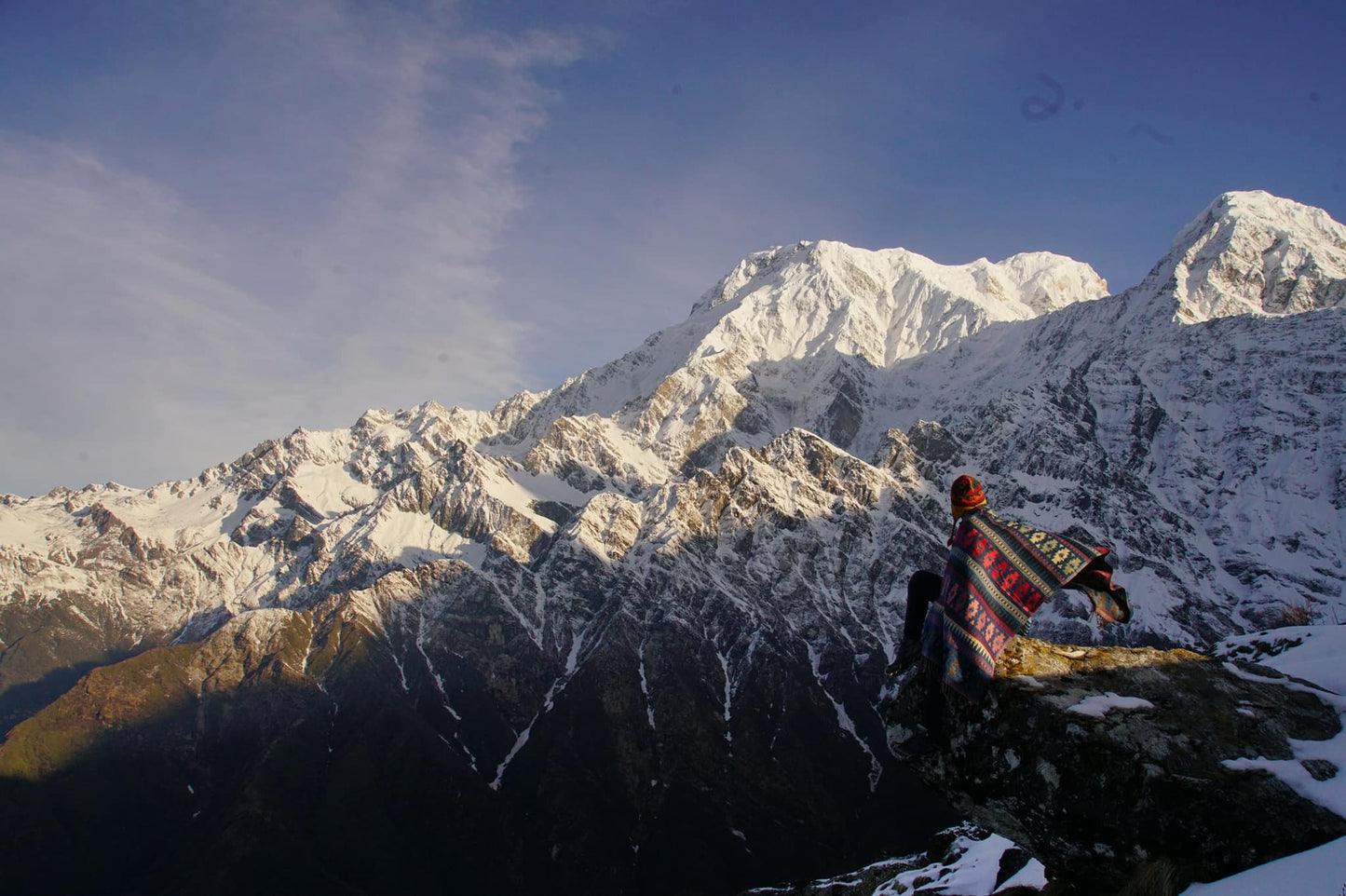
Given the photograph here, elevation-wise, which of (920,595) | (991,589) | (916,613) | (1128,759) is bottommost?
(1128,759)

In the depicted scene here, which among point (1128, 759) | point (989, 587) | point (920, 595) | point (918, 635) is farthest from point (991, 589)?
point (1128, 759)

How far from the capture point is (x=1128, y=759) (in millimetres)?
13250

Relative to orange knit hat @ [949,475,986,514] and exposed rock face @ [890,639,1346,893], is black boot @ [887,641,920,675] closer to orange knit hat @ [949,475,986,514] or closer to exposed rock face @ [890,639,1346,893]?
exposed rock face @ [890,639,1346,893]

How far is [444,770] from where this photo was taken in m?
186

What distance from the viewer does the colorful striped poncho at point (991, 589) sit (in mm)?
13914

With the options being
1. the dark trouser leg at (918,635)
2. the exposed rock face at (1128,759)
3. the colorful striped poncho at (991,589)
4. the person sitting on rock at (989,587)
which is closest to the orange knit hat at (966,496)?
the person sitting on rock at (989,587)

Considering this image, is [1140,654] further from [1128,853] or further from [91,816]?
[91,816]

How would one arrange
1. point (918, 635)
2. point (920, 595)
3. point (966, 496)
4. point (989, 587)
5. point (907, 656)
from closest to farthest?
point (989, 587) < point (966, 496) < point (920, 595) < point (907, 656) < point (918, 635)

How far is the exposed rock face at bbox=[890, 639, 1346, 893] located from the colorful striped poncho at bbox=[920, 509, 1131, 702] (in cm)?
96

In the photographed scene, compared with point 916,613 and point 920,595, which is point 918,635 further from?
point 920,595

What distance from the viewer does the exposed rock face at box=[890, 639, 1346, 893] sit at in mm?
12438

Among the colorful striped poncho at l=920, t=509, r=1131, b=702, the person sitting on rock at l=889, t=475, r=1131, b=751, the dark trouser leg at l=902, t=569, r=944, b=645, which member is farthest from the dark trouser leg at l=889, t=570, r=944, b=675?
the colorful striped poncho at l=920, t=509, r=1131, b=702

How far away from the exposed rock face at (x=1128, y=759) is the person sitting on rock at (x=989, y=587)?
912 millimetres

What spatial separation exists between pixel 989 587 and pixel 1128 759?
323 centimetres
